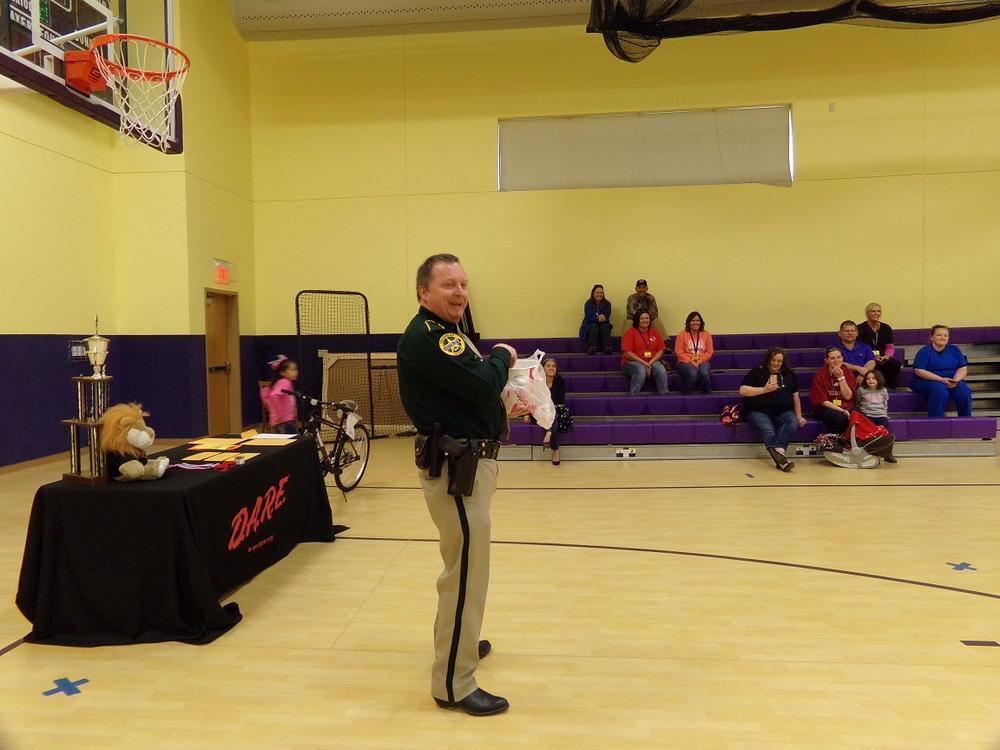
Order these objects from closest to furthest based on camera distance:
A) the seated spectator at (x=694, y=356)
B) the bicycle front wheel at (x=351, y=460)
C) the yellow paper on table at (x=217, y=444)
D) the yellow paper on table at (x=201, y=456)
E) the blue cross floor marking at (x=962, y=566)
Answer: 1. the yellow paper on table at (x=201, y=456)
2. the blue cross floor marking at (x=962, y=566)
3. the yellow paper on table at (x=217, y=444)
4. the bicycle front wheel at (x=351, y=460)
5. the seated spectator at (x=694, y=356)

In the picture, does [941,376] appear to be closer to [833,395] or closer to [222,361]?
[833,395]

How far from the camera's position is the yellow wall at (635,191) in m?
10.8

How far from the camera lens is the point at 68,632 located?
3.46 metres

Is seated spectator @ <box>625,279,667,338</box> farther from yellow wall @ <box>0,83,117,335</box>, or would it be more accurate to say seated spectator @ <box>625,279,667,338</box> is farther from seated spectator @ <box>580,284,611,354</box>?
yellow wall @ <box>0,83,117,335</box>

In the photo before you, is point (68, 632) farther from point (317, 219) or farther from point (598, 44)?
point (598, 44)

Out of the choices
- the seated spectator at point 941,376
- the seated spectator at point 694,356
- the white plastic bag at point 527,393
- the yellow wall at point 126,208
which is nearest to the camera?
the white plastic bag at point 527,393

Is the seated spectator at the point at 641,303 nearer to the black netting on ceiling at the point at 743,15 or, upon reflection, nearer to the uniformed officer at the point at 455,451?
the black netting on ceiling at the point at 743,15

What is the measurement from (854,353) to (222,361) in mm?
8978

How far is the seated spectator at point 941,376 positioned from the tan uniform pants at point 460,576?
8239 mm

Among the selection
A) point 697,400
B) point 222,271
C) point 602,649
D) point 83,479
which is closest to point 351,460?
point 83,479

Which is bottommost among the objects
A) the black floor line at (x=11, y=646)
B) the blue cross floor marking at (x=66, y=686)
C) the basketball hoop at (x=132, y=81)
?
the blue cross floor marking at (x=66, y=686)

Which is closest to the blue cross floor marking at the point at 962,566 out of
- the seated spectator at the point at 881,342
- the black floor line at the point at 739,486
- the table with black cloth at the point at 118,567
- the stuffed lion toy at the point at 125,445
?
the black floor line at the point at 739,486

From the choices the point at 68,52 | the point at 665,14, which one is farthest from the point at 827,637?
the point at 68,52

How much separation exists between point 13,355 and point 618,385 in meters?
7.58
